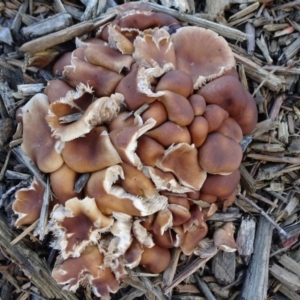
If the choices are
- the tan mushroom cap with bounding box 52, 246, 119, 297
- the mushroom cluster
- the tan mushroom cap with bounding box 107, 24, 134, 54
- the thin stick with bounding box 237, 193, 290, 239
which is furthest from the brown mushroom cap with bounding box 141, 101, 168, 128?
the thin stick with bounding box 237, 193, 290, 239

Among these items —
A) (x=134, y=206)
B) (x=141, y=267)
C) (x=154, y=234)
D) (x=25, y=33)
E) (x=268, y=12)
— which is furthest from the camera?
(x=268, y=12)

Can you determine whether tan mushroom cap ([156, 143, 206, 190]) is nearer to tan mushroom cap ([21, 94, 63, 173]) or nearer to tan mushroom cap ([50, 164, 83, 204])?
tan mushroom cap ([50, 164, 83, 204])

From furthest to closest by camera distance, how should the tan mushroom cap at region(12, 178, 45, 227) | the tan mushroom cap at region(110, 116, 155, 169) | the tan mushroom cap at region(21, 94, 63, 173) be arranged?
1. the tan mushroom cap at region(12, 178, 45, 227)
2. the tan mushroom cap at region(21, 94, 63, 173)
3. the tan mushroom cap at region(110, 116, 155, 169)

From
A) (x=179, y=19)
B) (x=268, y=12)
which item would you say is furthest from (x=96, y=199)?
(x=268, y=12)

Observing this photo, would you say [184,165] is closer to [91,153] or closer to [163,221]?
[163,221]

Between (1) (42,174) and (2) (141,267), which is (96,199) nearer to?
(1) (42,174)

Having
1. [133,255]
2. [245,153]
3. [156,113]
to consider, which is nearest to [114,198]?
[133,255]

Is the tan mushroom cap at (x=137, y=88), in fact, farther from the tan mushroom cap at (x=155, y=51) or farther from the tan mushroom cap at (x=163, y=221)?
the tan mushroom cap at (x=163, y=221)
